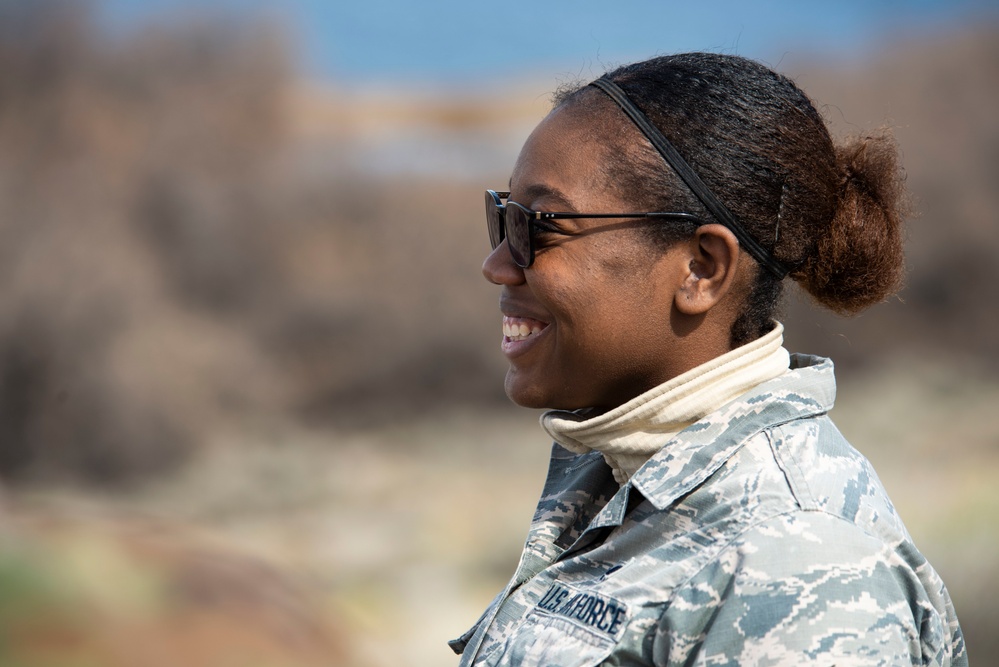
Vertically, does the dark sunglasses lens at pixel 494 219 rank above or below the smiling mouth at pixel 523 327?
above

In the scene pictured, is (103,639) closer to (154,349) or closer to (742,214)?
(742,214)

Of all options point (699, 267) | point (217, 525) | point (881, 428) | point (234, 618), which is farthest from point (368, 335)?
point (699, 267)

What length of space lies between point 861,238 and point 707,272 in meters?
0.30

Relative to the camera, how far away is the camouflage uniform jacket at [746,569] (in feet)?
4.45

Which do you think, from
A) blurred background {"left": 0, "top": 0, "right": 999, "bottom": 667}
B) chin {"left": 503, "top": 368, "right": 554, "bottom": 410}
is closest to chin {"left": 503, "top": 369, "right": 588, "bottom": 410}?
chin {"left": 503, "top": 368, "right": 554, "bottom": 410}

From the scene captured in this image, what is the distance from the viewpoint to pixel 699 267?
1.75m

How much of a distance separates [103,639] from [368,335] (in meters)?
9.11

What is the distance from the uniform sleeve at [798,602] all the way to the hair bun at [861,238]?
0.57 m

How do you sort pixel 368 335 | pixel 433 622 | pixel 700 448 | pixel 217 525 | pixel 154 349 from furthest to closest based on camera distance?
pixel 368 335
pixel 154 349
pixel 217 525
pixel 433 622
pixel 700 448

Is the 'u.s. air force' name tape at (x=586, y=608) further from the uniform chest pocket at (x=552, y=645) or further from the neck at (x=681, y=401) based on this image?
the neck at (x=681, y=401)

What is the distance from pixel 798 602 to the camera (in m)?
1.35

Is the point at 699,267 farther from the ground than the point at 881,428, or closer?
closer

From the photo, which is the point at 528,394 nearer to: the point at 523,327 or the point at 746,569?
the point at 523,327

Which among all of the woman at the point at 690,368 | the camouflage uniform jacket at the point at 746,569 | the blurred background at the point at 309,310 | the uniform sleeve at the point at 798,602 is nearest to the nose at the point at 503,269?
the woman at the point at 690,368
